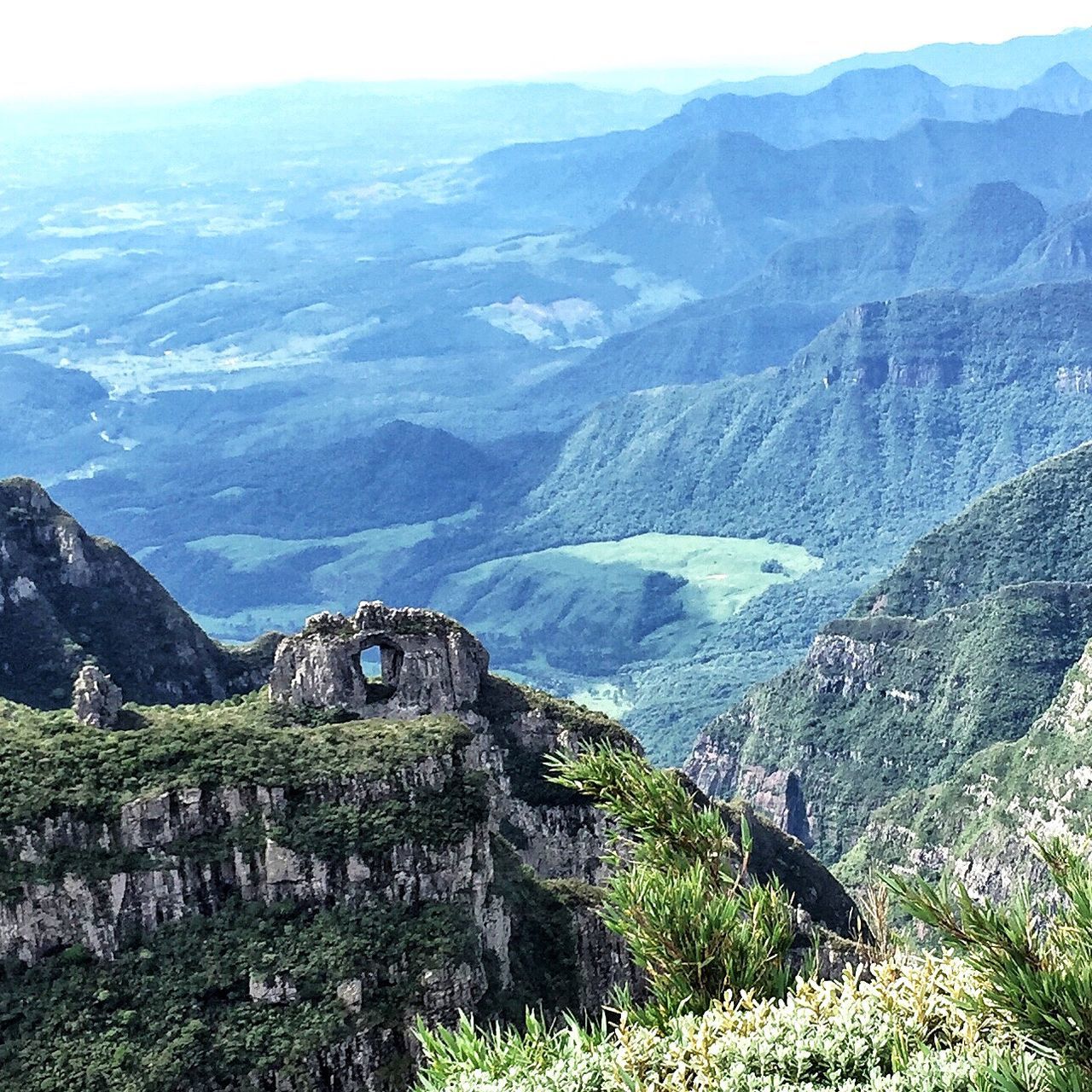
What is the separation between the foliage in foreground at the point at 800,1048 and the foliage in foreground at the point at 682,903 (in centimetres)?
89

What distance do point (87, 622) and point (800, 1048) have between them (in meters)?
75.6

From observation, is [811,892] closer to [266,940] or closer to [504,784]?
[504,784]

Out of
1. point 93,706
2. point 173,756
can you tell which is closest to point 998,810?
point 93,706

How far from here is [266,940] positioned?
55500mm

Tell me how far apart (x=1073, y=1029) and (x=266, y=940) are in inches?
1260

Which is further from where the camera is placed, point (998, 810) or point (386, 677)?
point (998, 810)

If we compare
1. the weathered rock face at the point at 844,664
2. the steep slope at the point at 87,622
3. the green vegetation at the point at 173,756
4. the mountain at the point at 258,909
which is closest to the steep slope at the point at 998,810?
the weathered rock face at the point at 844,664

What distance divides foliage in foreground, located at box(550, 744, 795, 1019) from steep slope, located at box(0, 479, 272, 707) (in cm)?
6457

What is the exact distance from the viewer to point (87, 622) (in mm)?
101062

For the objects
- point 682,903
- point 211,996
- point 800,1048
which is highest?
point 682,903

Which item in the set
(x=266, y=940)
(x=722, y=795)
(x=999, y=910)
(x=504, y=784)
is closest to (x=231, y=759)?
(x=266, y=940)

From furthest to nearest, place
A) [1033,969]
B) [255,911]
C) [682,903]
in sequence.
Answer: [255,911] → [682,903] → [1033,969]

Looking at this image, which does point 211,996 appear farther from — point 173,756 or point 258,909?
point 173,756

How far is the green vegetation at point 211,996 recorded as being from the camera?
52250 millimetres
